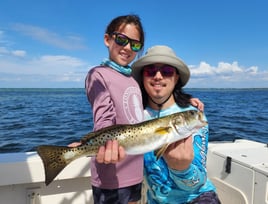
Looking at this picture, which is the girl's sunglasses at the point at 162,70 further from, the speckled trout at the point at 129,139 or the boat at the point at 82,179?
the boat at the point at 82,179

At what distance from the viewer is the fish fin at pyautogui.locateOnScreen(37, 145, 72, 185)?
2357 mm

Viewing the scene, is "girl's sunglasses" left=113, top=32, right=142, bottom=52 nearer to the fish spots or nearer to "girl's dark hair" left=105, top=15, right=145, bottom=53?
"girl's dark hair" left=105, top=15, right=145, bottom=53

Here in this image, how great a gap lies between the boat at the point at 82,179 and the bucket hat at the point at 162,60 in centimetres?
Answer: 144

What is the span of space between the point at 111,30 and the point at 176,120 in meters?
1.44

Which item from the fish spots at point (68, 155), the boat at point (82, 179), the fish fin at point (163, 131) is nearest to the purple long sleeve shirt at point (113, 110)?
the fish spots at point (68, 155)

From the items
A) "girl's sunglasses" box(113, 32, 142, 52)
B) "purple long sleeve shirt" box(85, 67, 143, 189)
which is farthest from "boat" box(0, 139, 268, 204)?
"girl's sunglasses" box(113, 32, 142, 52)

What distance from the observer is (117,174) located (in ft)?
9.37

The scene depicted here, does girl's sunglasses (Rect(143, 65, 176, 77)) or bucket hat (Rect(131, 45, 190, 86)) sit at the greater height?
bucket hat (Rect(131, 45, 190, 86))

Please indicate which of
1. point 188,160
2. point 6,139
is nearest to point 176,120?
point 188,160

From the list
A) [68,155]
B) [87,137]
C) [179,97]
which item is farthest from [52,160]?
[179,97]

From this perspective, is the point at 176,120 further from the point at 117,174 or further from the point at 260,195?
the point at 260,195

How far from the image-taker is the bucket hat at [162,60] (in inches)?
119

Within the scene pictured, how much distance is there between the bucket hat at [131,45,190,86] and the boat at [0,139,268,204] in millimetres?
1439

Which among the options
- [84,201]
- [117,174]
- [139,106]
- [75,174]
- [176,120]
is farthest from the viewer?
[84,201]
